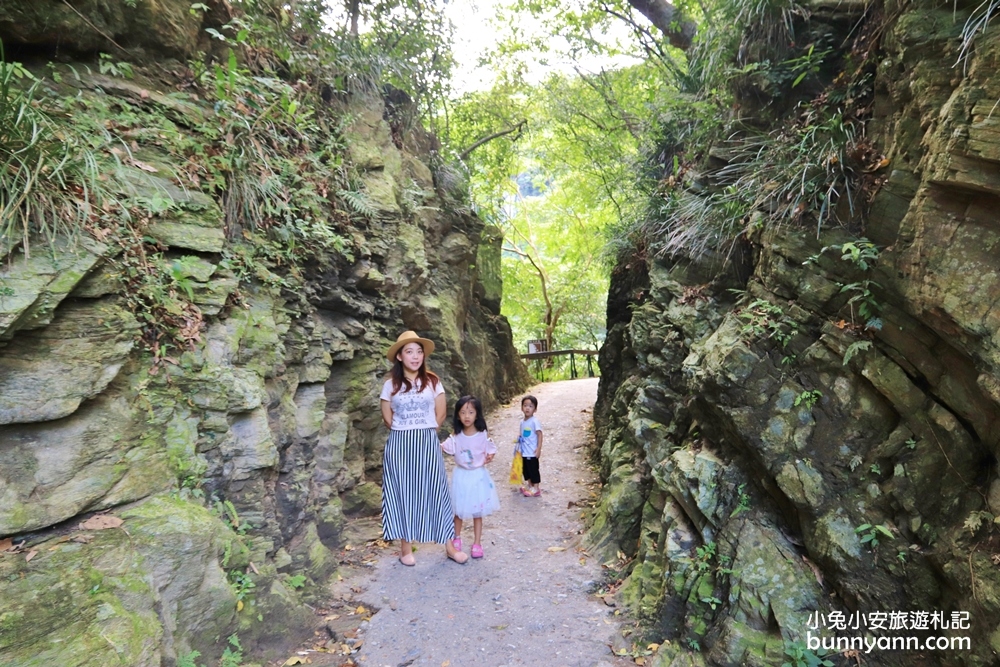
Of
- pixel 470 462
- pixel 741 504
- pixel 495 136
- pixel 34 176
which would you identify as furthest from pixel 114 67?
pixel 495 136

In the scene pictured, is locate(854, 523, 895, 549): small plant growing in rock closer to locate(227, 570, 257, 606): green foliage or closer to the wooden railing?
locate(227, 570, 257, 606): green foliage

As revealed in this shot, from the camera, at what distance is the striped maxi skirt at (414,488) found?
4.91m

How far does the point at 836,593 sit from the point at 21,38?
21.4 feet

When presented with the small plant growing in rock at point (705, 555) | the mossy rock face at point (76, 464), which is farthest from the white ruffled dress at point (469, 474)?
the mossy rock face at point (76, 464)

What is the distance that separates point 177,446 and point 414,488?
2.21 metres

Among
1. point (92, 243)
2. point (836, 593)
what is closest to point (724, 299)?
point (836, 593)

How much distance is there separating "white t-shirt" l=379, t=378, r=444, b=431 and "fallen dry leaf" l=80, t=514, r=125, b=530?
91.0 inches

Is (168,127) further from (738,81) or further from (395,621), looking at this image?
(738,81)

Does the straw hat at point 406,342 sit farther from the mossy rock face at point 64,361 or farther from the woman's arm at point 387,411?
the mossy rock face at point 64,361

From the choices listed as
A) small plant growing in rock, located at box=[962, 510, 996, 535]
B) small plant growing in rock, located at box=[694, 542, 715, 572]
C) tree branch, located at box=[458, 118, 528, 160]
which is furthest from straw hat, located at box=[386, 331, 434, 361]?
tree branch, located at box=[458, 118, 528, 160]

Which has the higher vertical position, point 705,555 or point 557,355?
point 557,355

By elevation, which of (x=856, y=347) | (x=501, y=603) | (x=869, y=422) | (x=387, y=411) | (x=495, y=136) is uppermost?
(x=495, y=136)

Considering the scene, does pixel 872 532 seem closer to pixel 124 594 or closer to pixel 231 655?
pixel 231 655

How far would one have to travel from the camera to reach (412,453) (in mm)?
4914
